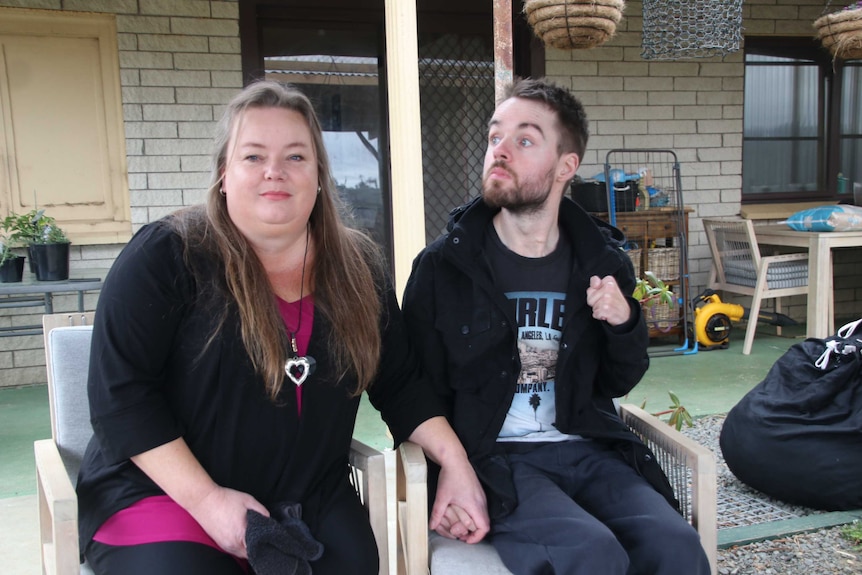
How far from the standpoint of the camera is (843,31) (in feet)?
13.4

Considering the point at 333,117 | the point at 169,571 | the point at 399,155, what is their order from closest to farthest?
1. the point at 169,571
2. the point at 399,155
3. the point at 333,117

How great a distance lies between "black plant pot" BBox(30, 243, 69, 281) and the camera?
3852 millimetres

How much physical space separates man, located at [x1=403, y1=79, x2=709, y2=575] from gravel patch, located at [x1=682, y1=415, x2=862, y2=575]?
761 mm

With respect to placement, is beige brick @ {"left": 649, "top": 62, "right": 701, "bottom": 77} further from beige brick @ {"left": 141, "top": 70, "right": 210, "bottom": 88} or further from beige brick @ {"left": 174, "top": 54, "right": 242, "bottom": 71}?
beige brick @ {"left": 141, "top": 70, "right": 210, "bottom": 88}

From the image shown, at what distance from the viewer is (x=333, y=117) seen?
4844 millimetres

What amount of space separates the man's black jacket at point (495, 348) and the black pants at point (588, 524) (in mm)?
66

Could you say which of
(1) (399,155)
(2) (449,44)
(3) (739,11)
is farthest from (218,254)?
(2) (449,44)

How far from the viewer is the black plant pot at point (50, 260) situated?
3.85m

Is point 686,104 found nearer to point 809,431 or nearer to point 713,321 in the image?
point 713,321

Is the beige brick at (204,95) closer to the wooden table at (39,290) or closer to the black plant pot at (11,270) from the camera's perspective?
the wooden table at (39,290)

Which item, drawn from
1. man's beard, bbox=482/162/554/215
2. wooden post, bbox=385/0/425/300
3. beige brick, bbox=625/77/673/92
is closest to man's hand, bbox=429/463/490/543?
man's beard, bbox=482/162/554/215

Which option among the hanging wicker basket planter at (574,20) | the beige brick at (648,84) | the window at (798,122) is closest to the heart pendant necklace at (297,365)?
the hanging wicker basket planter at (574,20)

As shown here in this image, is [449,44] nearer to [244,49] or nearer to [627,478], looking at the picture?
[244,49]

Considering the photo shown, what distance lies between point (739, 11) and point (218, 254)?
11.6 ft
